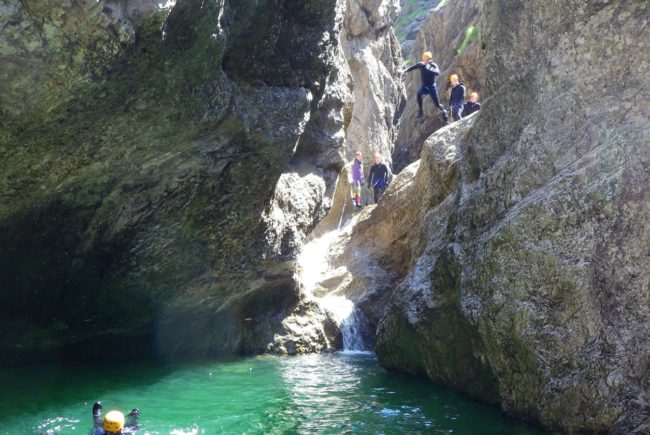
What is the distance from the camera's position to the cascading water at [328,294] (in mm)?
19219

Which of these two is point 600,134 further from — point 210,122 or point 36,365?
point 36,365

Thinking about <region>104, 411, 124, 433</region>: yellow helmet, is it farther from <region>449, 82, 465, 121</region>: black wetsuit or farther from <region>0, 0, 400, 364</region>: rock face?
<region>449, 82, 465, 121</region>: black wetsuit

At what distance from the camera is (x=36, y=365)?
14164 millimetres

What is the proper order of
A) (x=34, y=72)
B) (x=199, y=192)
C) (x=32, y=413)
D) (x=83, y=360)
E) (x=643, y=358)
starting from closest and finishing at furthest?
(x=643, y=358) → (x=34, y=72) → (x=32, y=413) → (x=199, y=192) → (x=83, y=360)

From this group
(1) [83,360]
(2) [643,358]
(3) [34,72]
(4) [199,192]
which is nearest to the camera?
(2) [643,358]

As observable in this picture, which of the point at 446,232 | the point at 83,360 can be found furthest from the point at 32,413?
the point at 446,232

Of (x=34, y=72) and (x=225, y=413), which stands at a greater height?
(x=34, y=72)

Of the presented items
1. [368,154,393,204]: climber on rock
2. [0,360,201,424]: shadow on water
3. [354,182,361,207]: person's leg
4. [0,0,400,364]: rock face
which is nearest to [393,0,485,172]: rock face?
[368,154,393,204]: climber on rock

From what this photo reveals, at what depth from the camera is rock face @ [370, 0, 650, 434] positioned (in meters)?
8.21

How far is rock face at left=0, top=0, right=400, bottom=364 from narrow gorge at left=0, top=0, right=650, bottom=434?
44mm

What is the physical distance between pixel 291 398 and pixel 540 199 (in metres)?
6.14

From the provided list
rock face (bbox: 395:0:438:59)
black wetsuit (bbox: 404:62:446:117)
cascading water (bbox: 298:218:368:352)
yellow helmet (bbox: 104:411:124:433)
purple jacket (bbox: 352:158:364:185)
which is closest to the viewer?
yellow helmet (bbox: 104:411:124:433)

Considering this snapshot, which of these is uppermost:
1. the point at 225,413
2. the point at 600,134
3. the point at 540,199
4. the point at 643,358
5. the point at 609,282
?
the point at 600,134

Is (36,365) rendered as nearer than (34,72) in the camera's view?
No
